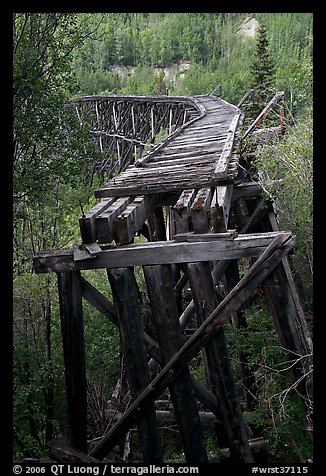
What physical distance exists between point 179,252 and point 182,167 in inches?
81.3

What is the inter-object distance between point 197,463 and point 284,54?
34851mm

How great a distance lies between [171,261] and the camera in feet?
11.2

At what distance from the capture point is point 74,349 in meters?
3.82

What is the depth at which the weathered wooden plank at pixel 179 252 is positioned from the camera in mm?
3371

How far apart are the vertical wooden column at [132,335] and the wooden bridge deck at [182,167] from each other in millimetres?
1160

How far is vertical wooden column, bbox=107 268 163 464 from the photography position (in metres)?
3.50

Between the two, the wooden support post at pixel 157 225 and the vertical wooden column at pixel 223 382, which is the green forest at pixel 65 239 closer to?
the vertical wooden column at pixel 223 382

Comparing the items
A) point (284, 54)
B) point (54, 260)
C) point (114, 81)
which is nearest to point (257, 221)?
point (54, 260)

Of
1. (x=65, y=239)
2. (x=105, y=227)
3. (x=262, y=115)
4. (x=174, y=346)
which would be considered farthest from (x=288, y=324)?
(x=65, y=239)

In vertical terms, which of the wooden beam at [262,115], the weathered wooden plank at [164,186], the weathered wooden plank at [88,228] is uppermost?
the wooden beam at [262,115]

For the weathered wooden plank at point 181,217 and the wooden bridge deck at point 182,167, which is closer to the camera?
the weathered wooden plank at point 181,217

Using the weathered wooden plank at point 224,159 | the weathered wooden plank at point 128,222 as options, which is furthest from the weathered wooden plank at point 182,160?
the weathered wooden plank at point 128,222

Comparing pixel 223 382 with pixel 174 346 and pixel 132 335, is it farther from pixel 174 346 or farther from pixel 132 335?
pixel 132 335

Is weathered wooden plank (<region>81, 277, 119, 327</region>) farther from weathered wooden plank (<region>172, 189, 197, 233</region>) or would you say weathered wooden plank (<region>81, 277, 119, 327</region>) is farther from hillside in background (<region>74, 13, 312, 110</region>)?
hillside in background (<region>74, 13, 312, 110</region>)
